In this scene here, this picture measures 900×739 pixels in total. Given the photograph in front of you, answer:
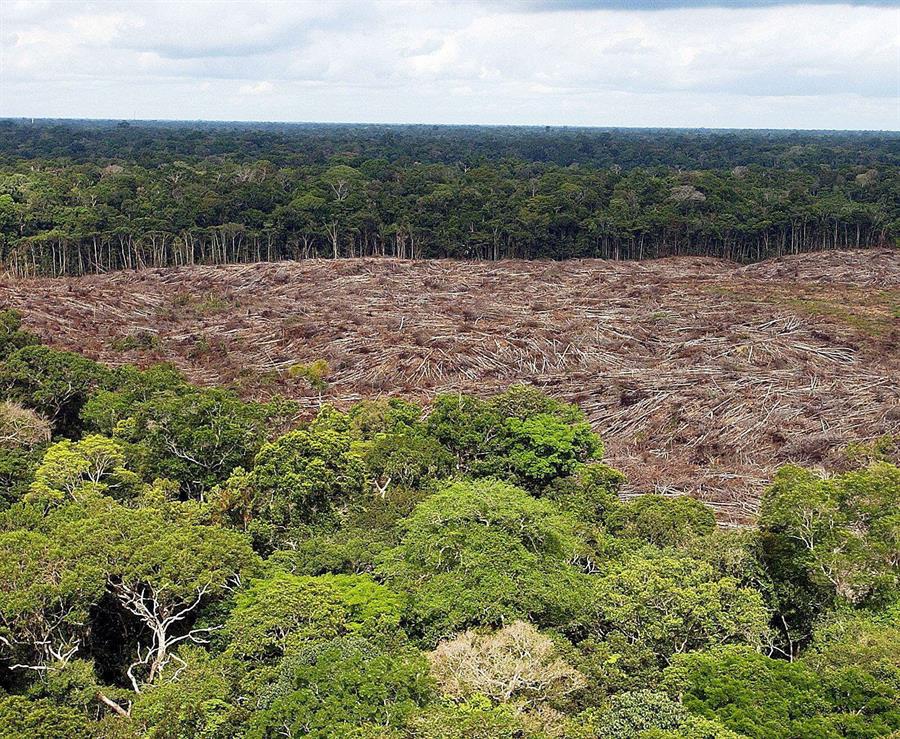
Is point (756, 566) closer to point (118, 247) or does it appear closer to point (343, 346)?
point (343, 346)

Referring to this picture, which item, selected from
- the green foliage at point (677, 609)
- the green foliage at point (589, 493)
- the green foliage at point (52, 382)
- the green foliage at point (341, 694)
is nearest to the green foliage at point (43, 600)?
the green foliage at point (341, 694)

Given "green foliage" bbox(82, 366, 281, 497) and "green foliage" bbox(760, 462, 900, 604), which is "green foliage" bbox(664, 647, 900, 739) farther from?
"green foliage" bbox(82, 366, 281, 497)

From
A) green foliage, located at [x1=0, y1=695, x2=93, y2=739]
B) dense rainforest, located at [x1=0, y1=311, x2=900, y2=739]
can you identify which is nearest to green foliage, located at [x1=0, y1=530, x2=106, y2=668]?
dense rainforest, located at [x1=0, y1=311, x2=900, y2=739]

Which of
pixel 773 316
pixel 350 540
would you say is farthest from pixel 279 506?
pixel 773 316

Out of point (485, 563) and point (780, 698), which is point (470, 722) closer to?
point (485, 563)

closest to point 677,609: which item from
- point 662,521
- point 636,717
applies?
point 636,717

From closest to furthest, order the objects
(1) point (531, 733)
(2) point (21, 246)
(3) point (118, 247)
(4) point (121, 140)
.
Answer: (1) point (531, 733)
(2) point (21, 246)
(3) point (118, 247)
(4) point (121, 140)
